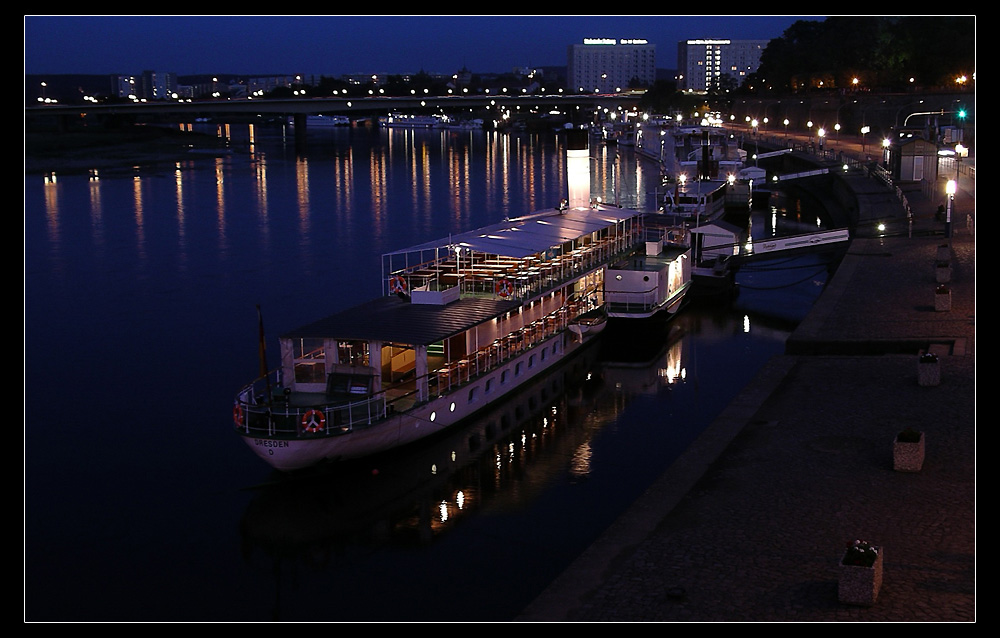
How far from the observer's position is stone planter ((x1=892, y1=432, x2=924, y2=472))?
1747 centimetres

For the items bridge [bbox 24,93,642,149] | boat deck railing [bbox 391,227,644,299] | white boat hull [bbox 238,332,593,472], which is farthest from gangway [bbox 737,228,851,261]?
bridge [bbox 24,93,642,149]

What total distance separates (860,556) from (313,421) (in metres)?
10.7

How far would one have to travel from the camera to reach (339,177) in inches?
3543

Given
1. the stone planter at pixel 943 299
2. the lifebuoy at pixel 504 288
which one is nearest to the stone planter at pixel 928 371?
the stone planter at pixel 943 299

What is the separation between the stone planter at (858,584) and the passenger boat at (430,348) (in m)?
10.4

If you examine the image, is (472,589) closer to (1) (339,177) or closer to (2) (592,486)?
(2) (592,486)

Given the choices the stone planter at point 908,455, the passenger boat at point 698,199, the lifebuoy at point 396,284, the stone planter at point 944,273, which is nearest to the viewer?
the stone planter at point 908,455

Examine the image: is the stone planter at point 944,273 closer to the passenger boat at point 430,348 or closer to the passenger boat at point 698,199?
the passenger boat at point 430,348

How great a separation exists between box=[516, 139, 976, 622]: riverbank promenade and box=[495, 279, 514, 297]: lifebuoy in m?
6.37

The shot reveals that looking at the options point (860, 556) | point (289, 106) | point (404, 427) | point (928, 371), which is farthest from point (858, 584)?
point (289, 106)

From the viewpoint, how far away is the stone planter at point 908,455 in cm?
1747

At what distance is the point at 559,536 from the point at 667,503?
2.37 meters
